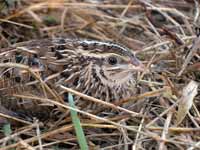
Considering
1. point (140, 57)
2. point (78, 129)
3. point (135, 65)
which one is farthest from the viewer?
point (140, 57)

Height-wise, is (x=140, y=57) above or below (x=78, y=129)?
above

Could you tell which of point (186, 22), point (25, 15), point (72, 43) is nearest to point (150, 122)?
point (72, 43)

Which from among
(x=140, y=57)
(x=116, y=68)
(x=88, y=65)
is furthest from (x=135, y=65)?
(x=140, y=57)

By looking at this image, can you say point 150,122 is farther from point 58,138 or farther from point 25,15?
point 25,15

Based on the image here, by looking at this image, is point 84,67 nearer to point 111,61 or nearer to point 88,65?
point 88,65

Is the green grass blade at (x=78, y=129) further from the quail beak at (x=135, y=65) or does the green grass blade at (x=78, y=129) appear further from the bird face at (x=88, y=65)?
the quail beak at (x=135, y=65)

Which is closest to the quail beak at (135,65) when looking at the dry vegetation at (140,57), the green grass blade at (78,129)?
the dry vegetation at (140,57)
